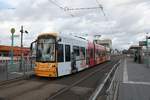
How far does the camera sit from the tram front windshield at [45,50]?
19734 mm

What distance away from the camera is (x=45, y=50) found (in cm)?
1995

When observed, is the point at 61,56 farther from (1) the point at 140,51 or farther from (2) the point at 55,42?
(1) the point at 140,51

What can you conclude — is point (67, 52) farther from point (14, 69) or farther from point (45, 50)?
point (14, 69)

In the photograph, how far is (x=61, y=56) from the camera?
800 inches

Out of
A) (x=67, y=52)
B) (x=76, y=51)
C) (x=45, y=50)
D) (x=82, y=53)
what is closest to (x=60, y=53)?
(x=45, y=50)

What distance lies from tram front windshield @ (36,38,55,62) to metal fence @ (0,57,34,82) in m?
2.08

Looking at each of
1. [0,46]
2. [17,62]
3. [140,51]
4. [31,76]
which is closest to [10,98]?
[31,76]

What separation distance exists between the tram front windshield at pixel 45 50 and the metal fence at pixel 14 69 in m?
2.08

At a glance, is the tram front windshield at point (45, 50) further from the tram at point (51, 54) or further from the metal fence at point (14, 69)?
the metal fence at point (14, 69)

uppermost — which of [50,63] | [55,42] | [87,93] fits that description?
[55,42]

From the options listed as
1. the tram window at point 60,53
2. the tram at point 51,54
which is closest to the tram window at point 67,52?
the tram at point 51,54

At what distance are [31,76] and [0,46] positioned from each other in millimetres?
38631

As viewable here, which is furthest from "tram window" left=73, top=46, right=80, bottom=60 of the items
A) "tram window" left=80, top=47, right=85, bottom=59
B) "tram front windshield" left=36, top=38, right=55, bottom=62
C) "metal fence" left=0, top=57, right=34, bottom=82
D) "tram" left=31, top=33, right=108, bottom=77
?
"tram front windshield" left=36, top=38, right=55, bottom=62

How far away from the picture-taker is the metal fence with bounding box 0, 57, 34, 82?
20052 mm
